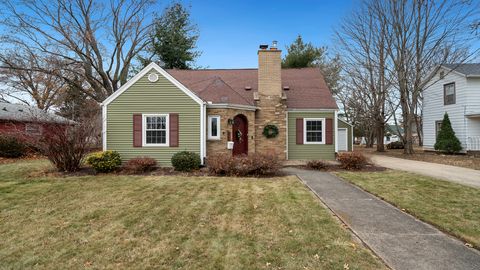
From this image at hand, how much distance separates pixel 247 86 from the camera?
1631 cm

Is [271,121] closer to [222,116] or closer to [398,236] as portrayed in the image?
[222,116]

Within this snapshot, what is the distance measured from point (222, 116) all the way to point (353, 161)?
629 centimetres

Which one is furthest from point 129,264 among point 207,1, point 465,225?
point 207,1

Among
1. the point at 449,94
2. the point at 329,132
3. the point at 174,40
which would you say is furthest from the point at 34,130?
the point at 449,94

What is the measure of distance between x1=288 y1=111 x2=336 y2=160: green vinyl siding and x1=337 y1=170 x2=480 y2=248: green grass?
441 centimetres

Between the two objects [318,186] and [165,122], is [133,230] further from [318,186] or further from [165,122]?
[165,122]

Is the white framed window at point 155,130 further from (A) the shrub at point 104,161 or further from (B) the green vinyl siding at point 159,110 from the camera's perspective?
(A) the shrub at point 104,161

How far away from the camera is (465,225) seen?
475 cm

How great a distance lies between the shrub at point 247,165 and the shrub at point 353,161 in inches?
131

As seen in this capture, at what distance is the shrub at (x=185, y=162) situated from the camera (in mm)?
11016

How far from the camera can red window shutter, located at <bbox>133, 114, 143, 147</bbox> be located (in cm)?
1198

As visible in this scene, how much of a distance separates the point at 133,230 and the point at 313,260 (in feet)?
10.2

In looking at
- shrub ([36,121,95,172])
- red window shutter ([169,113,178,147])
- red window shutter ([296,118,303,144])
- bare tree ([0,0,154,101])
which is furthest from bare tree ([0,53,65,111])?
red window shutter ([296,118,303,144])

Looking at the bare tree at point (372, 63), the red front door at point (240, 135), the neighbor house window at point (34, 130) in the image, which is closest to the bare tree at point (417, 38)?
the bare tree at point (372, 63)
